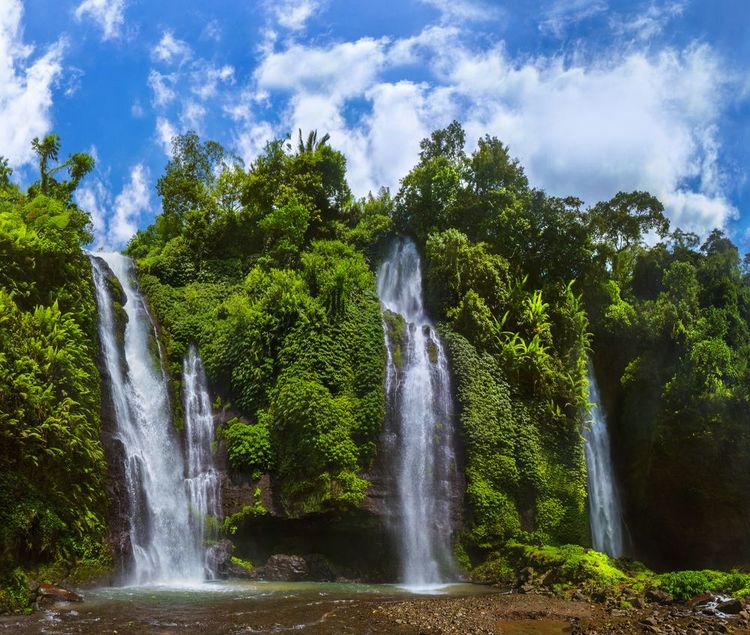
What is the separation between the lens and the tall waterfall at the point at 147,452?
1444cm

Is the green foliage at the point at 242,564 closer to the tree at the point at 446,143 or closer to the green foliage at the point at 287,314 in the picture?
the green foliage at the point at 287,314

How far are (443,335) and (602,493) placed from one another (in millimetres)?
7815

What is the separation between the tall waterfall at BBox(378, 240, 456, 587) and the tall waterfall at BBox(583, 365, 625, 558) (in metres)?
5.19

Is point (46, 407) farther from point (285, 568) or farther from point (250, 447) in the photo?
point (285, 568)

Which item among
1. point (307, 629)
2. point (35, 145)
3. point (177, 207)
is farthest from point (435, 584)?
point (35, 145)

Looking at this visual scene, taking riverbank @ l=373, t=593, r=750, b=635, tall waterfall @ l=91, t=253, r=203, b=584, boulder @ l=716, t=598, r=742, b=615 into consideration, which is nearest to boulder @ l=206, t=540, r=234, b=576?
tall waterfall @ l=91, t=253, r=203, b=584

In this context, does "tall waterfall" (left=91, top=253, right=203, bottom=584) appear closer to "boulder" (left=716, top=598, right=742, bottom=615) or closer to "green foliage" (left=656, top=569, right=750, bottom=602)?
"green foliage" (left=656, top=569, right=750, bottom=602)

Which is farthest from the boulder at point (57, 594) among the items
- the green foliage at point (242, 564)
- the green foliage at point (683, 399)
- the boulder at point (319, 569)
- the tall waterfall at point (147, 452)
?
the green foliage at point (683, 399)

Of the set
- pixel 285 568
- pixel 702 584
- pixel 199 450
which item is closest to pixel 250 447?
pixel 199 450

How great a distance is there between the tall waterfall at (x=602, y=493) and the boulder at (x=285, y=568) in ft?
32.4

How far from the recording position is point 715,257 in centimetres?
2498

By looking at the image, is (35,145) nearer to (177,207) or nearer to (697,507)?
(177,207)

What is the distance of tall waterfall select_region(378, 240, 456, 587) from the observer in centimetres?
1617

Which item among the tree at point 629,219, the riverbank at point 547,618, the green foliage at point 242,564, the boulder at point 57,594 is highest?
the tree at point 629,219
